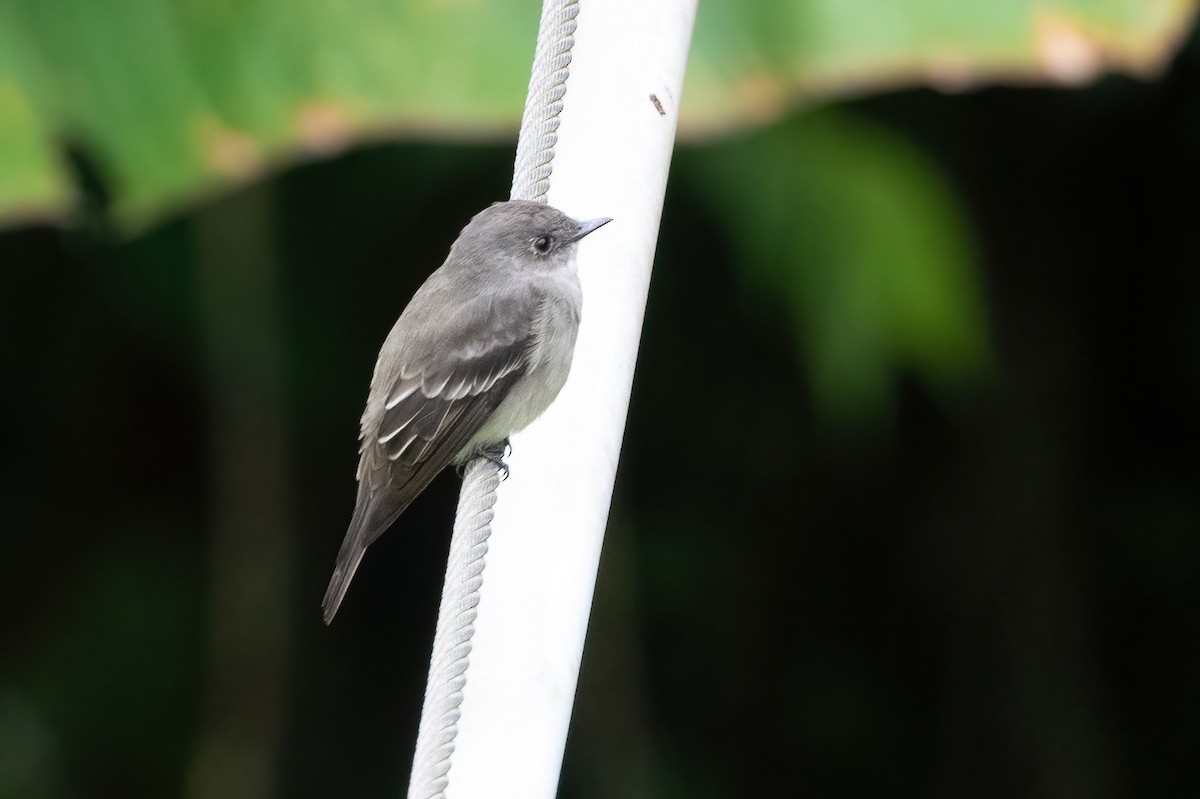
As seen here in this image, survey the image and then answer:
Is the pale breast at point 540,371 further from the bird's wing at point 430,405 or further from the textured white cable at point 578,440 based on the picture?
the textured white cable at point 578,440

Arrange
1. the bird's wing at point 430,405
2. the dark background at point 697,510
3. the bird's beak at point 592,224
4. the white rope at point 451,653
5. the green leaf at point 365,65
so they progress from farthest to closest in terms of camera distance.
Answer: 1. the dark background at point 697,510
2. the bird's wing at point 430,405
3. the green leaf at point 365,65
4. the bird's beak at point 592,224
5. the white rope at point 451,653

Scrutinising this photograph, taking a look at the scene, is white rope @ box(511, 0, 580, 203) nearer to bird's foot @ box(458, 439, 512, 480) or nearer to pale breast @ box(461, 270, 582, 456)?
bird's foot @ box(458, 439, 512, 480)

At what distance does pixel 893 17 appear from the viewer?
263 centimetres

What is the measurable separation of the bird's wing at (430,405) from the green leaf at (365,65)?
613 mm

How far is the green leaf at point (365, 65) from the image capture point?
8.05ft

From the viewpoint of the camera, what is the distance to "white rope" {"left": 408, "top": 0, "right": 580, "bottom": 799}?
137 cm

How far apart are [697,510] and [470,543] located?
3117 millimetres

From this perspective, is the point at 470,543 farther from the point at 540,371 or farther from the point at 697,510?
the point at 697,510

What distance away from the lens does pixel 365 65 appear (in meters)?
2.61

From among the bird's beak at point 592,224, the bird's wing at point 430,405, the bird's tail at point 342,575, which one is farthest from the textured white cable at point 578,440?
the bird's wing at point 430,405

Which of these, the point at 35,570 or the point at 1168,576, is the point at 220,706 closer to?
the point at 35,570

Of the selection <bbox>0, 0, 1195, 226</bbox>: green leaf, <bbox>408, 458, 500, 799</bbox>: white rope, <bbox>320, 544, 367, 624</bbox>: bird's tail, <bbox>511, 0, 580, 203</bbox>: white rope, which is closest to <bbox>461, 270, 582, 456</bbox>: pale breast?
<bbox>320, 544, 367, 624</bbox>: bird's tail

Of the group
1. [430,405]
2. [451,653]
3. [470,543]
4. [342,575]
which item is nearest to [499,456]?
[342,575]

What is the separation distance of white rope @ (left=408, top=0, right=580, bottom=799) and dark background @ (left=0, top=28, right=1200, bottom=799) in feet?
7.07
